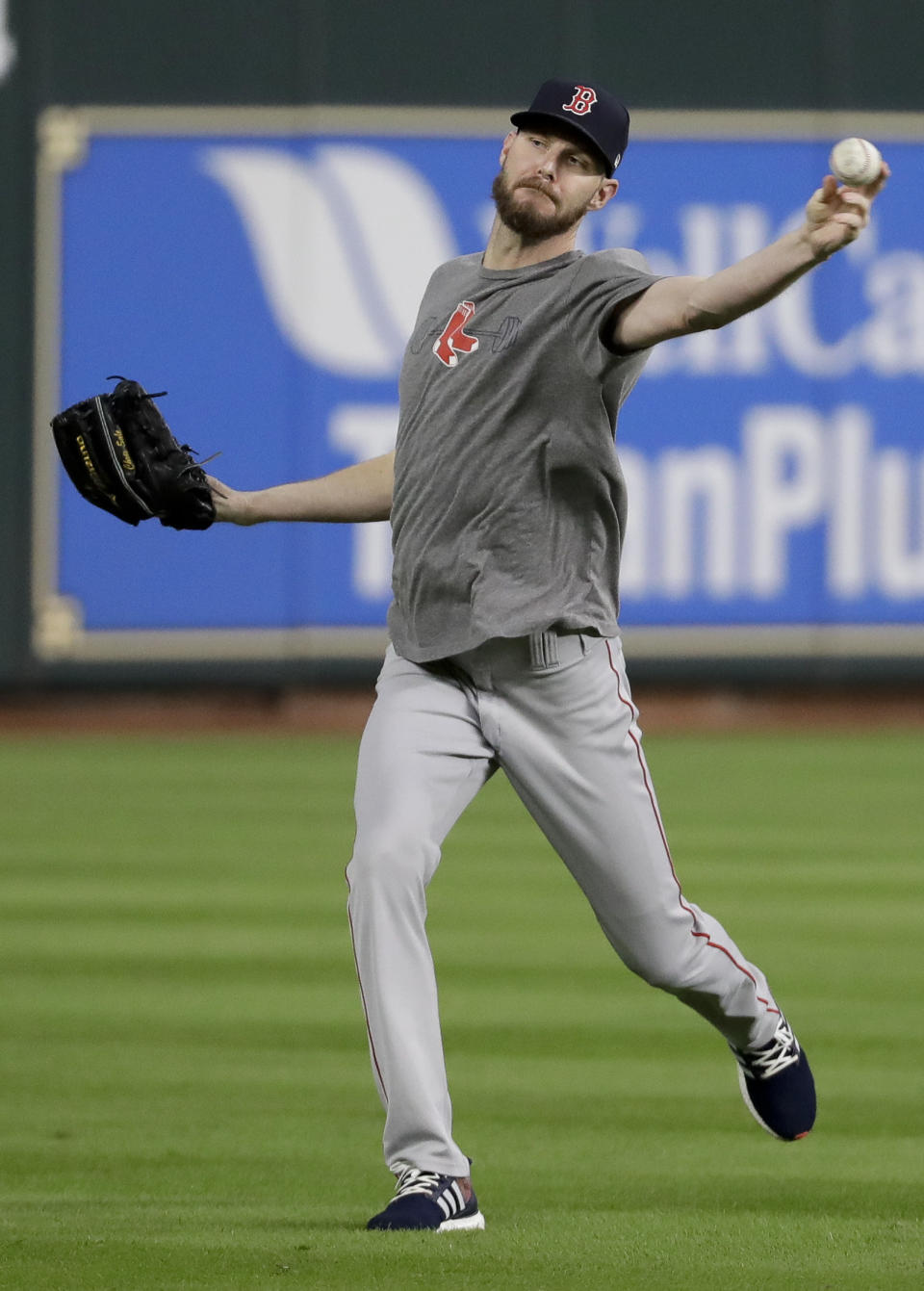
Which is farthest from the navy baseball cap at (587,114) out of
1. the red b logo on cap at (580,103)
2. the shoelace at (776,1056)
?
the shoelace at (776,1056)

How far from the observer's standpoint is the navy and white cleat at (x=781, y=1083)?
4414mm

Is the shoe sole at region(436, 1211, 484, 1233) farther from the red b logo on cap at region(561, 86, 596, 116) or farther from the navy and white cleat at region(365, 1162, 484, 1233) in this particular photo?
the red b logo on cap at region(561, 86, 596, 116)

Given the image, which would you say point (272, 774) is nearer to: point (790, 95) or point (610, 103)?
point (790, 95)

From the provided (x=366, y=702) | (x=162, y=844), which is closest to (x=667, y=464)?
(x=366, y=702)

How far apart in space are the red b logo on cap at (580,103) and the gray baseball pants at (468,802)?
90 centimetres

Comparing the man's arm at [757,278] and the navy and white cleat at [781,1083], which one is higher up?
the man's arm at [757,278]

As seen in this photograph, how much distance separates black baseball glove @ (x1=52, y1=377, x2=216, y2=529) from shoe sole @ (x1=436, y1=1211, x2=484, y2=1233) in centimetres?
135

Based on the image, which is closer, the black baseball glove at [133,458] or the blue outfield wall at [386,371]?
the black baseball glove at [133,458]

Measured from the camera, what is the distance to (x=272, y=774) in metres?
13.2

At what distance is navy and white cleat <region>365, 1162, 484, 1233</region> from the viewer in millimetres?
3715

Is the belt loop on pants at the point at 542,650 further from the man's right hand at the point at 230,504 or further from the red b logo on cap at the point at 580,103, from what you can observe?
the red b logo on cap at the point at 580,103

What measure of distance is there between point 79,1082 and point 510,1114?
1047mm

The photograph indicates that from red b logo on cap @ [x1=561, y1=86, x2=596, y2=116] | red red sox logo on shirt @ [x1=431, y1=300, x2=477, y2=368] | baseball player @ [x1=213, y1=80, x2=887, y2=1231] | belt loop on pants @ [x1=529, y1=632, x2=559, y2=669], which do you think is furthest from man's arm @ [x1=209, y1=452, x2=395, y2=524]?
red b logo on cap @ [x1=561, y1=86, x2=596, y2=116]

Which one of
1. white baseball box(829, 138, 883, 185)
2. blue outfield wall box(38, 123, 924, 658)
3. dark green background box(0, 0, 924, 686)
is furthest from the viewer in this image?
dark green background box(0, 0, 924, 686)
